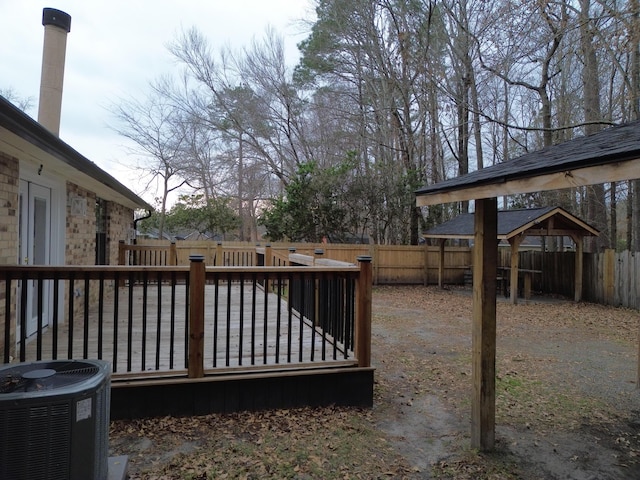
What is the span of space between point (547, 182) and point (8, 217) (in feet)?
15.1

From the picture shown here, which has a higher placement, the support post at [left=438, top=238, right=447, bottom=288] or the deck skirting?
the support post at [left=438, top=238, right=447, bottom=288]

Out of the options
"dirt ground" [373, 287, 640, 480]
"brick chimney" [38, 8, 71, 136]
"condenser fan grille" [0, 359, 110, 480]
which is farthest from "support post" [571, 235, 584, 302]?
"brick chimney" [38, 8, 71, 136]

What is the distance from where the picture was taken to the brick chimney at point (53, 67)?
792 cm

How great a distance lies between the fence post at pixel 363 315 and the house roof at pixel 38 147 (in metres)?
2.73

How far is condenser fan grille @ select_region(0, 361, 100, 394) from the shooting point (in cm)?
199

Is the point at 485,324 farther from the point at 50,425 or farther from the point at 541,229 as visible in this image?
the point at 541,229

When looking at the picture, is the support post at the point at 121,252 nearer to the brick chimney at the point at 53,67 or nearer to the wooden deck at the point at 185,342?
the brick chimney at the point at 53,67

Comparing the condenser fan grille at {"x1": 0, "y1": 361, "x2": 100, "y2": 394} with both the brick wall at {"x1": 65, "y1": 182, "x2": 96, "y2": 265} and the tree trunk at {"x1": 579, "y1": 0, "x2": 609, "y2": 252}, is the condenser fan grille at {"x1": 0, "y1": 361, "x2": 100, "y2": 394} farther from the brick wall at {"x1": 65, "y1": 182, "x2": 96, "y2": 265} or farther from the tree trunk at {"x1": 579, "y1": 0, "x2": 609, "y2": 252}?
the tree trunk at {"x1": 579, "y1": 0, "x2": 609, "y2": 252}

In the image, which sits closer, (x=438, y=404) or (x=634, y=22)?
(x=438, y=404)

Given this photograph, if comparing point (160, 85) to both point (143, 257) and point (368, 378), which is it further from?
point (368, 378)

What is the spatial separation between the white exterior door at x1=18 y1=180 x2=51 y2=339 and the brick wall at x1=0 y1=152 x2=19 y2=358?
391 millimetres

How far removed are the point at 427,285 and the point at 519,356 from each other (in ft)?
31.1

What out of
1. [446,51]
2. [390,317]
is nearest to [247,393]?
[390,317]

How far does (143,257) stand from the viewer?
473 inches
